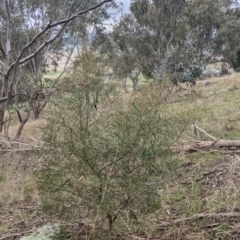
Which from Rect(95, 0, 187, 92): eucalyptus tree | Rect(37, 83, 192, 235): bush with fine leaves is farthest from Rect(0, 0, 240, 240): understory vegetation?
Rect(95, 0, 187, 92): eucalyptus tree

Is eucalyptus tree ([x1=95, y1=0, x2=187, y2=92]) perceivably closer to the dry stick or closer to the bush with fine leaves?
the dry stick

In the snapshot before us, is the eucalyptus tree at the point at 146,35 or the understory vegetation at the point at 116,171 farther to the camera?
the eucalyptus tree at the point at 146,35

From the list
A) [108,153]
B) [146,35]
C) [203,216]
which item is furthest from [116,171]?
[146,35]

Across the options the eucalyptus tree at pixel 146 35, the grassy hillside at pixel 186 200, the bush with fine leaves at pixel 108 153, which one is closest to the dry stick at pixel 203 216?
the grassy hillside at pixel 186 200

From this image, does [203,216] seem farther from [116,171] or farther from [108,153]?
[108,153]

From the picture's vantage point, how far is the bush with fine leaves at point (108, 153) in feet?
7.82

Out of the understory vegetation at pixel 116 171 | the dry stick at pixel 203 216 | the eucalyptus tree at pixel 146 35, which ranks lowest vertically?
the dry stick at pixel 203 216

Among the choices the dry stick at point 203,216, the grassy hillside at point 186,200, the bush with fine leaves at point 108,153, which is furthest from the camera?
the dry stick at point 203,216

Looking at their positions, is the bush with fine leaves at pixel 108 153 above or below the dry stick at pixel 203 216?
above

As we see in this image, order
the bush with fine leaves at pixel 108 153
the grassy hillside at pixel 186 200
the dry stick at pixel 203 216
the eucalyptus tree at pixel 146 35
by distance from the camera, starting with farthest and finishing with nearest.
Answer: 1. the eucalyptus tree at pixel 146 35
2. the dry stick at pixel 203 216
3. the grassy hillside at pixel 186 200
4. the bush with fine leaves at pixel 108 153

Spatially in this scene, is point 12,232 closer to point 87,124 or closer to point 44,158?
point 44,158

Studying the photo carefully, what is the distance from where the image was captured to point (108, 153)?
2430mm

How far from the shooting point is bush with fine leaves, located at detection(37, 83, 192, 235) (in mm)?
2385

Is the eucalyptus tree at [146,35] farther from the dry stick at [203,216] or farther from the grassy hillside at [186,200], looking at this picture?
the dry stick at [203,216]
